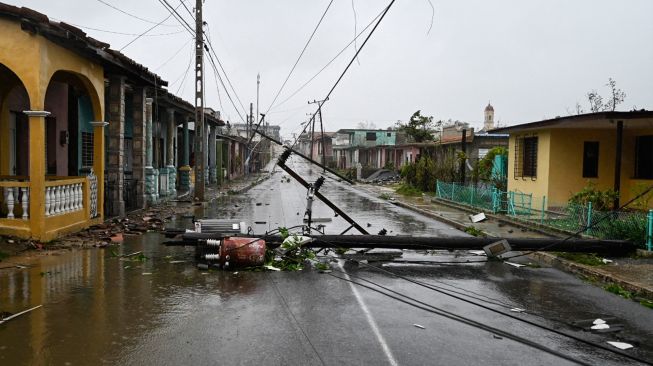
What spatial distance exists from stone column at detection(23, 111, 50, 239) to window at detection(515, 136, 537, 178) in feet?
53.6

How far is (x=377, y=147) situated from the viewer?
64.8 m

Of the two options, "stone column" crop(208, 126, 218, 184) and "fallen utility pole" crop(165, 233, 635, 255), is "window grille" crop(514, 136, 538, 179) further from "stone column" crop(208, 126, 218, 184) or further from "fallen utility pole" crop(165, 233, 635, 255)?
"stone column" crop(208, 126, 218, 184)

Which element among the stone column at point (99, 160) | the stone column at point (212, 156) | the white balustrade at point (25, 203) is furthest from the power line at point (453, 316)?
the stone column at point (212, 156)

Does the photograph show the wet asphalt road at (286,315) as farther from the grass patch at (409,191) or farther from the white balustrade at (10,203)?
the grass patch at (409,191)

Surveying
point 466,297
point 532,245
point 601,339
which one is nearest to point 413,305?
point 466,297

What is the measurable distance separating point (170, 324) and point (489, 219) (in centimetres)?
1508

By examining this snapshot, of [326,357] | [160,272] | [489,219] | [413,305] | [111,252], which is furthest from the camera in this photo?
[489,219]

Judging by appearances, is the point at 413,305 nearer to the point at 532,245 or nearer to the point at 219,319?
the point at 219,319

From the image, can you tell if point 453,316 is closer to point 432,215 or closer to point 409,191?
point 432,215

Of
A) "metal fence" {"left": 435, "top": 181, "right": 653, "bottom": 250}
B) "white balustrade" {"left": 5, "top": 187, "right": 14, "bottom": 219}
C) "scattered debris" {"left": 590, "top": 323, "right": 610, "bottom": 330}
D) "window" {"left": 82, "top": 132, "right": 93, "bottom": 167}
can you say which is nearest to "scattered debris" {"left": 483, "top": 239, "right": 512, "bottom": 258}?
"metal fence" {"left": 435, "top": 181, "right": 653, "bottom": 250}

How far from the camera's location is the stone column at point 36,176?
11.6 metres

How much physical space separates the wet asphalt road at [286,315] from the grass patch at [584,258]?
0.75 m

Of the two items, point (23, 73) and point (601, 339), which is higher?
point (23, 73)

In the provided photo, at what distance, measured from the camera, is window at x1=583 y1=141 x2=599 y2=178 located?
19.3 metres
